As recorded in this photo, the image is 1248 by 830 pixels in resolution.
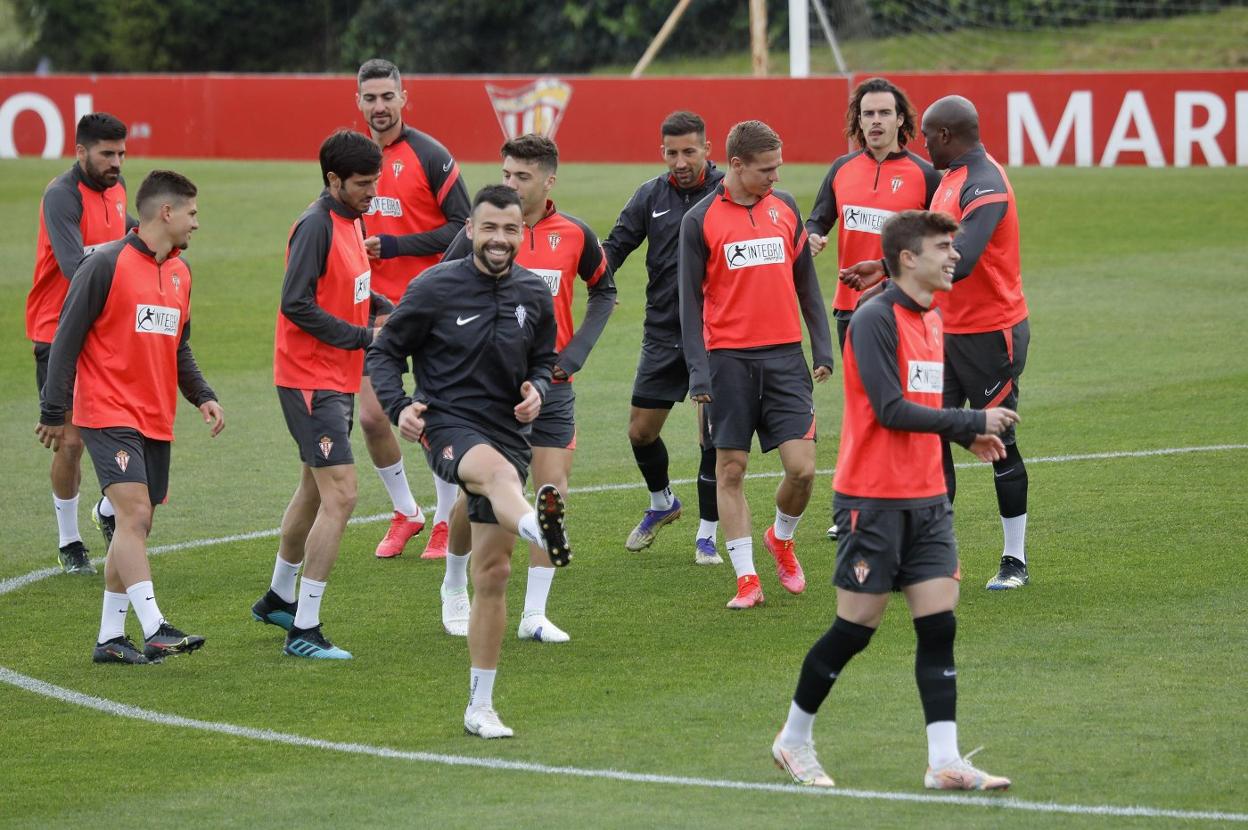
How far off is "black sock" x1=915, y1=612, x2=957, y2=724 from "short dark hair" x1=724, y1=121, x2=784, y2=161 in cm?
324

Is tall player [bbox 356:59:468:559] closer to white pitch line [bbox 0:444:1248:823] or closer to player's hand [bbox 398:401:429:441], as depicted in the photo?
white pitch line [bbox 0:444:1248:823]

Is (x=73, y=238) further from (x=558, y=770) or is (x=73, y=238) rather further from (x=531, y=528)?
(x=558, y=770)

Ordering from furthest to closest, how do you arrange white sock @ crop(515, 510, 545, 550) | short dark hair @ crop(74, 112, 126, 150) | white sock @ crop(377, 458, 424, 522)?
white sock @ crop(377, 458, 424, 522) → short dark hair @ crop(74, 112, 126, 150) → white sock @ crop(515, 510, 545, 550)

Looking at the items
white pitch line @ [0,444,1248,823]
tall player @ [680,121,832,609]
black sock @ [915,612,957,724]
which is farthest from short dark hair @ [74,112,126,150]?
black sock @ [915,612,957,724]

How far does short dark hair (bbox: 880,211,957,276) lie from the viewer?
6.56m

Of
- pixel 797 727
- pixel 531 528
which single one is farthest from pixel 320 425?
pixel 797 727

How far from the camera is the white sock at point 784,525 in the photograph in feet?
31.2

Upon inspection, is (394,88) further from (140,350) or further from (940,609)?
(940,609)

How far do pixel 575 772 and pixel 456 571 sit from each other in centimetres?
233

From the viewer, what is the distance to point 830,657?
6.47m

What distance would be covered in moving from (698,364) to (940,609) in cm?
293

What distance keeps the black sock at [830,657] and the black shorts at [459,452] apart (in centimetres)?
141

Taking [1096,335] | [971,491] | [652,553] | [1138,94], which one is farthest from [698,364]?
[1138,94]

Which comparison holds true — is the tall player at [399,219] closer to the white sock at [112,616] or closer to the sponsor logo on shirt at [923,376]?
the white sock at [112,616]
